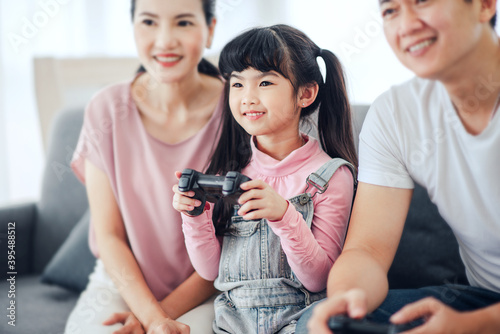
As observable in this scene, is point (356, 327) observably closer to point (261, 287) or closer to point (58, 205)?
point (261, 287)

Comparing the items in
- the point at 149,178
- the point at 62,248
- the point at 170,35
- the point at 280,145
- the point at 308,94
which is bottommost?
the point at 62,248

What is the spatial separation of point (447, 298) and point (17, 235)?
4.01 feet

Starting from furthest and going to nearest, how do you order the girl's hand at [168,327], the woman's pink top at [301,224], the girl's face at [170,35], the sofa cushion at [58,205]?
1. the sofa cushion at [58,205]
2. the girl's face at [170,35]
3. the girl's hand at [168,327]
4. the woman's pink top at [301,224]

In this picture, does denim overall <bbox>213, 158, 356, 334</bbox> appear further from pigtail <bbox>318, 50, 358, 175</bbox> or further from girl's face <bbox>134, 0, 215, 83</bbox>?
girl's face <bbox>134, 0, 215, 83</bbox>

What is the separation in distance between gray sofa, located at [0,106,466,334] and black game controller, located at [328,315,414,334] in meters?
0.49

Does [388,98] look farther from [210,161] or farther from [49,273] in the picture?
[49,273]

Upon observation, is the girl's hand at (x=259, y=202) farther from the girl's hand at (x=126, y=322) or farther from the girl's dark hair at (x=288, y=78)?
the girl's hand at (x=126, y=322)

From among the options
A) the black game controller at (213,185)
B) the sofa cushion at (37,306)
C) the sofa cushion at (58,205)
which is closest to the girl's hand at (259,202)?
the black game controller at (213,185)

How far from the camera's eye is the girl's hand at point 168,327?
3.07 ft

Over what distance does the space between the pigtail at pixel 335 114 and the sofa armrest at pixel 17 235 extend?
1.01 metres

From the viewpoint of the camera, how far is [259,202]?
79 cm

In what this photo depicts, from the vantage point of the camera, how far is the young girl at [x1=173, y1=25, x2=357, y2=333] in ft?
2.91

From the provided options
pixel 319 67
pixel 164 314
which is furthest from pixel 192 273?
pixel 319 67

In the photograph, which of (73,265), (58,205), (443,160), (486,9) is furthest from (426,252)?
(58,205)
